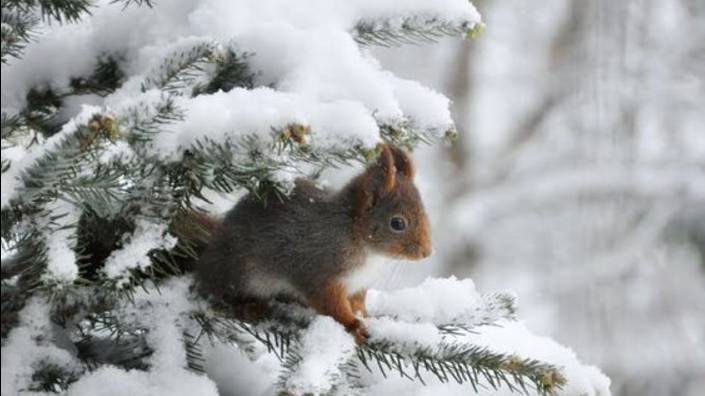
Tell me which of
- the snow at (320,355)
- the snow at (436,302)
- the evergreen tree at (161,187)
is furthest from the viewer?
the snow at (436,302)

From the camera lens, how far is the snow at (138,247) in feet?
4.36

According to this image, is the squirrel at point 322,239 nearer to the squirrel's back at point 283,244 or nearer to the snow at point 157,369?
the squirrel's back at point 283,244

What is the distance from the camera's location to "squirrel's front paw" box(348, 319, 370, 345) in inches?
62.9

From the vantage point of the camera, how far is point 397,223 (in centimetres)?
195

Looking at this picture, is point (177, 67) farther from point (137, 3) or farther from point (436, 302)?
point (436, 302)

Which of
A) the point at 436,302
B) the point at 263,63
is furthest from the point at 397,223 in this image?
the point at 263,63

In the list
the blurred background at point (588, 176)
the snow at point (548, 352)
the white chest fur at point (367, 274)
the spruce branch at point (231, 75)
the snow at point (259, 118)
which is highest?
the snow at point (259, 118)

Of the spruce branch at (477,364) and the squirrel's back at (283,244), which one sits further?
the squirrel's back at (283,244)

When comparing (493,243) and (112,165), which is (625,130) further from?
(112,165)

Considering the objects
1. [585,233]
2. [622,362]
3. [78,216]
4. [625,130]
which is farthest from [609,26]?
[78,216]

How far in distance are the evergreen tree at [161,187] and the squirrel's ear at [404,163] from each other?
0.24m

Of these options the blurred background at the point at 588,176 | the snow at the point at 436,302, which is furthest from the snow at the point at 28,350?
the blurred background at the point at 588,176

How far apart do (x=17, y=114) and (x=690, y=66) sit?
25.2 ft

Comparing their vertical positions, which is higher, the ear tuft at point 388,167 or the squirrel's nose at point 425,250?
the ear tuft at point 388,167
